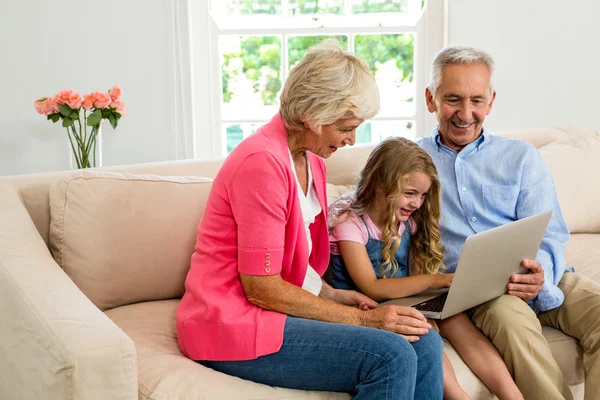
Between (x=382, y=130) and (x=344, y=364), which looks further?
(x=382, y=130)

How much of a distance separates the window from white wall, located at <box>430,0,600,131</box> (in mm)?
264

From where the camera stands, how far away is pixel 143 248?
2057mm

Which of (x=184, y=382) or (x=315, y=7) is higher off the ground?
(x=315, y=7)

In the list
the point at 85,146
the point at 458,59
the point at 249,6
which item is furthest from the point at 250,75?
the point at 458,59

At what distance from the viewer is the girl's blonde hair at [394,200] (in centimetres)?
202

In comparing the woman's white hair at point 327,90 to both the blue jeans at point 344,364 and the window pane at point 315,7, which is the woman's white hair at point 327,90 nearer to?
the blue jeans at point 344,364

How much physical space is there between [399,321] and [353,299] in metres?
0.29

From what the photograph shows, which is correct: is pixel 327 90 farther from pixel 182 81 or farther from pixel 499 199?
pixel 182 81

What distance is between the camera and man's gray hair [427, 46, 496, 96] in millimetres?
2176

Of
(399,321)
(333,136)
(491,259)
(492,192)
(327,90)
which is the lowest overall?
(399,321)

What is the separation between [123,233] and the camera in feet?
6.68

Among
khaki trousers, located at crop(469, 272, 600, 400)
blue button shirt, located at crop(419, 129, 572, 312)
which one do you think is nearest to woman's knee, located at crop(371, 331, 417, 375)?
khaki trousers, located at crop(469, 272, 600, 400)

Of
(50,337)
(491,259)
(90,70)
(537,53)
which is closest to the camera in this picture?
(50,337)

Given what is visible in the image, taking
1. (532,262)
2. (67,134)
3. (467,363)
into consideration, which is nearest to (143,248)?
(467,363)
